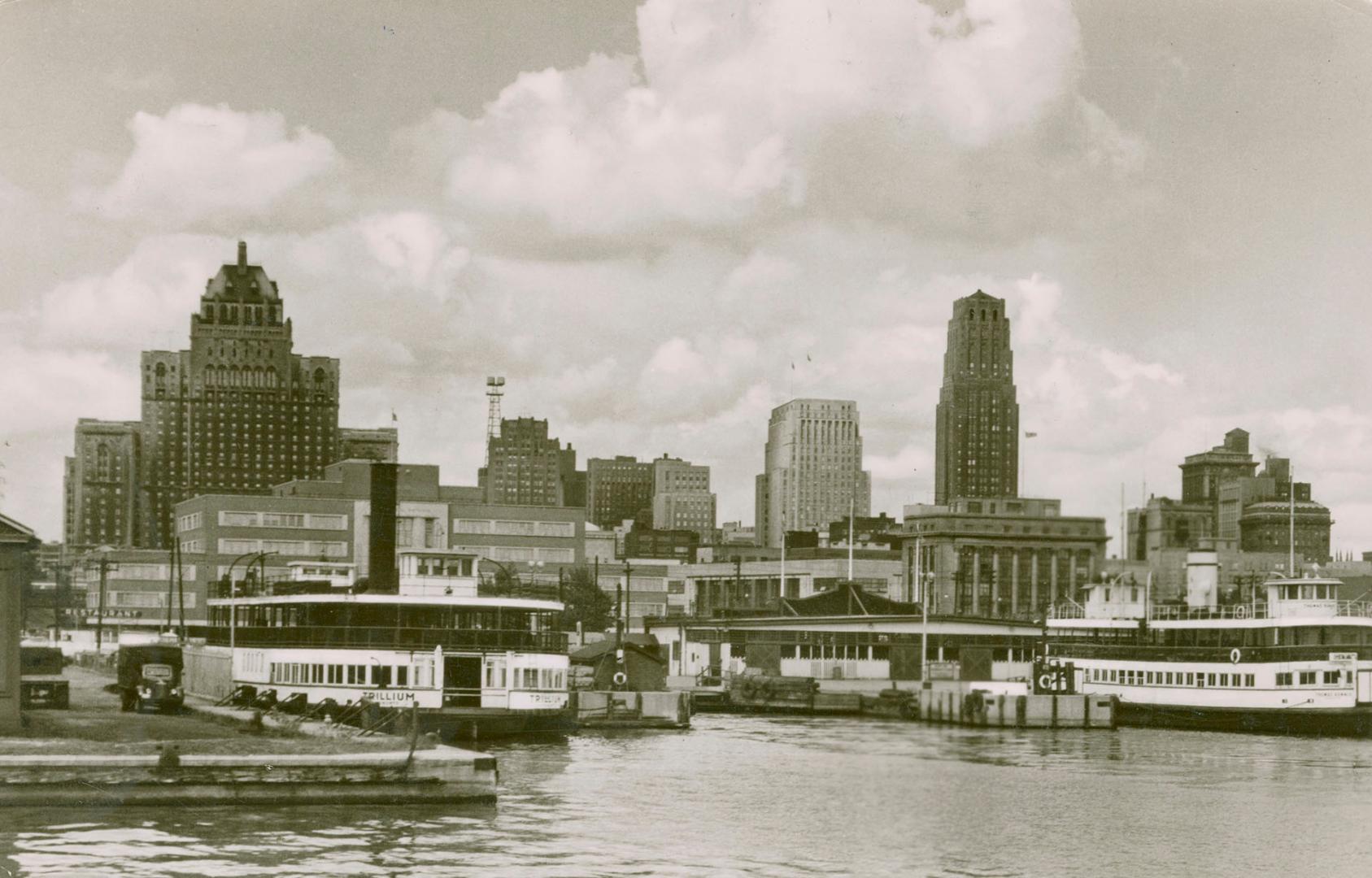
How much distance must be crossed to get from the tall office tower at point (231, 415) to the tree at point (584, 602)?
2700 cm

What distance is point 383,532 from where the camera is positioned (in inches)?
2601

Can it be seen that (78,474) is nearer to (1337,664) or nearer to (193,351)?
(193,351)

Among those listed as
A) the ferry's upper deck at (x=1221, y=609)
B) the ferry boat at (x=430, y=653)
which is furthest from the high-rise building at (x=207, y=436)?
the ferry boat at (x=430, y=653)

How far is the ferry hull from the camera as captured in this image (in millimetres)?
73750

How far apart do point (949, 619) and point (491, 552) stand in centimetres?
4093

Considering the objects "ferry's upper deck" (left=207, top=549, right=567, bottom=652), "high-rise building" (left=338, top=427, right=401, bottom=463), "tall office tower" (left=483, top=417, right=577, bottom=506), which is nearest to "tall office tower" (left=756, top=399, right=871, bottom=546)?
"ferry's upper deck" (left=207, top=549, right=567, bottom=652)

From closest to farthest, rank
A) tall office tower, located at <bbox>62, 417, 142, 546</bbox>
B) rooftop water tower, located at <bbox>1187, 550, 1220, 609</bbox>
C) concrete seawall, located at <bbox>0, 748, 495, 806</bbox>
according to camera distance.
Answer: concrete seawall, located at <bbox>0, 748, 495, 806</bbox>, rooftop water tower, located at <bbox>1187, 550, 1220, 609</bbox>, tall office tower, located at <bbox>62, 417, 142, 546</bbox>

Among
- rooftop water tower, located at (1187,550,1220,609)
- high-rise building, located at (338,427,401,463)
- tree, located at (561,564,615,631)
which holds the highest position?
high-rise building, located at (338,427,401,463)

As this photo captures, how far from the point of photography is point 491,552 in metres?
119

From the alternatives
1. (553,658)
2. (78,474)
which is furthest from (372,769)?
(78,474)

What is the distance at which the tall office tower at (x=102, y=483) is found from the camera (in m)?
152

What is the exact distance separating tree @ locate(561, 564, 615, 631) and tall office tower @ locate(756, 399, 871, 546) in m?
39.1

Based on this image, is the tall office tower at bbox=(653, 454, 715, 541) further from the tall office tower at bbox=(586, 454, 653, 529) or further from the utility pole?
the utility pole

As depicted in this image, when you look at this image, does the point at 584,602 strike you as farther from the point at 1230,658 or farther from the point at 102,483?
the point at 102,483
